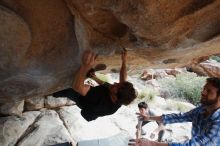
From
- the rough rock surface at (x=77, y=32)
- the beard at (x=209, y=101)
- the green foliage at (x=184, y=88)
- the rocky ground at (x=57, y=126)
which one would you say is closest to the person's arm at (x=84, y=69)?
the rough rock surface at (x=77, y=32)

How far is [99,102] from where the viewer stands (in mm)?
3354

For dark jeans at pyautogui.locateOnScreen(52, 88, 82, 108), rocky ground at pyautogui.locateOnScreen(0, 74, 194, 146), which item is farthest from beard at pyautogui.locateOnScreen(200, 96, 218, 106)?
rocky ground at pyautogui.locateOnScreen(0, 74, 194, 146)

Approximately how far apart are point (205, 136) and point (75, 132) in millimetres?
3603

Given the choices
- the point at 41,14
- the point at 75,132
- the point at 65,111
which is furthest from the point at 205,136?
the point at 65,111

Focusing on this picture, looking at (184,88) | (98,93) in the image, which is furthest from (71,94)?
(184,88)

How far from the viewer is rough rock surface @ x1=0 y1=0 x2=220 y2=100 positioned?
8.43 ft

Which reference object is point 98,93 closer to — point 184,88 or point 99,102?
point 99,102

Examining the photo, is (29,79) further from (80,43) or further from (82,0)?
(82,0)

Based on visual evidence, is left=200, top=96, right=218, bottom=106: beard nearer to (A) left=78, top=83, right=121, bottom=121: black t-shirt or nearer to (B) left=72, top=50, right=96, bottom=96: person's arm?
(A) left=78, top=83, right=121, bottom=121: black t-shirt

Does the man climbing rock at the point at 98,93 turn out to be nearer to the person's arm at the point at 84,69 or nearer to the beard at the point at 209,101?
the person's arm at the point at 84,69

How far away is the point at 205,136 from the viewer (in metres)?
2.80

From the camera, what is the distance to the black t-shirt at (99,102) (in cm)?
335

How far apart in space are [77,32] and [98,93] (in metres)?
0.75

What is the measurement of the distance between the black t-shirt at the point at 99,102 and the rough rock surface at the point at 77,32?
378 mm
